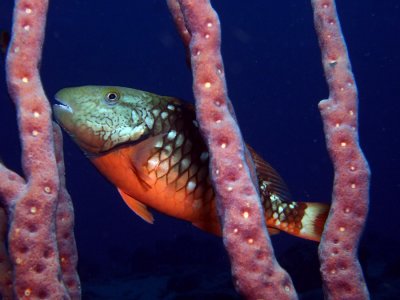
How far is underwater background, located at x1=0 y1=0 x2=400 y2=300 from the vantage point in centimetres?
1923

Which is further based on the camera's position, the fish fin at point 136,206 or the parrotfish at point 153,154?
the fish fin at point 136,206

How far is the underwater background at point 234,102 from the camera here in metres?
19.2

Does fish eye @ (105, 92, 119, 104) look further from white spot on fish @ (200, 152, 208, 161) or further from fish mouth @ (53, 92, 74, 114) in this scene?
white spot on fish @ (200, 152, 208, 161)

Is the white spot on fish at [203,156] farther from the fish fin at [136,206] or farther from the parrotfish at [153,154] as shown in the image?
the fish fin at [136,206]

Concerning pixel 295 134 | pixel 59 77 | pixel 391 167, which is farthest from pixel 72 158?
pixel 391 167

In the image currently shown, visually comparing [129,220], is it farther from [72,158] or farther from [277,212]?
[277,212]

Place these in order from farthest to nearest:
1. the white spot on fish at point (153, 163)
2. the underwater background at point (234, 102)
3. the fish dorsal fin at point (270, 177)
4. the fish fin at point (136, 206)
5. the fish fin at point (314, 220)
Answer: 1. the underwater background at point (234, 102)
2. the fish dorsal fin at point (270, 177)
3. the fish fin at point (136, 206)
4. the fish fin at point (314, 220)
5. the white spot on fish at point (153, 163)

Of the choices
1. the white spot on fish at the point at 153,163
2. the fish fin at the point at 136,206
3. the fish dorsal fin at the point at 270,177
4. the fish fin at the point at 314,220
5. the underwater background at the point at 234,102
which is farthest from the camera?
the underwater background at the point at 234,102

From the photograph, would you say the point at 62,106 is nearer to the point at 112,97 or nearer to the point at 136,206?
the point at 112,97

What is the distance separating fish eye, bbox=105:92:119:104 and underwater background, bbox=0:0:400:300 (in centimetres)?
979

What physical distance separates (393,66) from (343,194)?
95219mm

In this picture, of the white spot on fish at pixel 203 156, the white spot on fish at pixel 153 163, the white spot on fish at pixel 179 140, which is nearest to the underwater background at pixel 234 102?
the white spot on fish at pixel 203 156

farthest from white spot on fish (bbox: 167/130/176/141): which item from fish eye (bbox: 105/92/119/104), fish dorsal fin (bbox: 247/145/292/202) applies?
fish dorsal fin (bbox: 247/145/292/202)

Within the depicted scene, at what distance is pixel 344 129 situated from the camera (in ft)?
9.00
